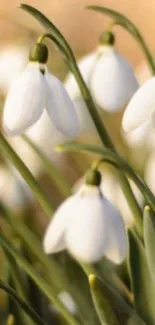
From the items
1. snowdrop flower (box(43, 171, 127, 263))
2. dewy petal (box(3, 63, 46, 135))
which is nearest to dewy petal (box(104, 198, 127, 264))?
snowdrop flower (box(43, 171, 127, 263))

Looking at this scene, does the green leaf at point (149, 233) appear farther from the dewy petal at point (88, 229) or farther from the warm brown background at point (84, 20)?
the warm brown background at point (84, 20)

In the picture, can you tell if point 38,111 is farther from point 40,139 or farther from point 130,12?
point 130,12

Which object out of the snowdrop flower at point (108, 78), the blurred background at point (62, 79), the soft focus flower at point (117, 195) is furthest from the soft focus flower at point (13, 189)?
the snowdrop flower at point (108, 78)

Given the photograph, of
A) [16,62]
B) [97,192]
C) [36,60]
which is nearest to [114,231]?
[97,192]

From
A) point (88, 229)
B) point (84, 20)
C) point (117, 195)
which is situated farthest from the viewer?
point (84, 20)

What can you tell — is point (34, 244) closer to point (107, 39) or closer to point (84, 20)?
point (107, 39)

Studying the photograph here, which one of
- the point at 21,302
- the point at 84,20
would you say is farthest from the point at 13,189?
the point at 84,20
